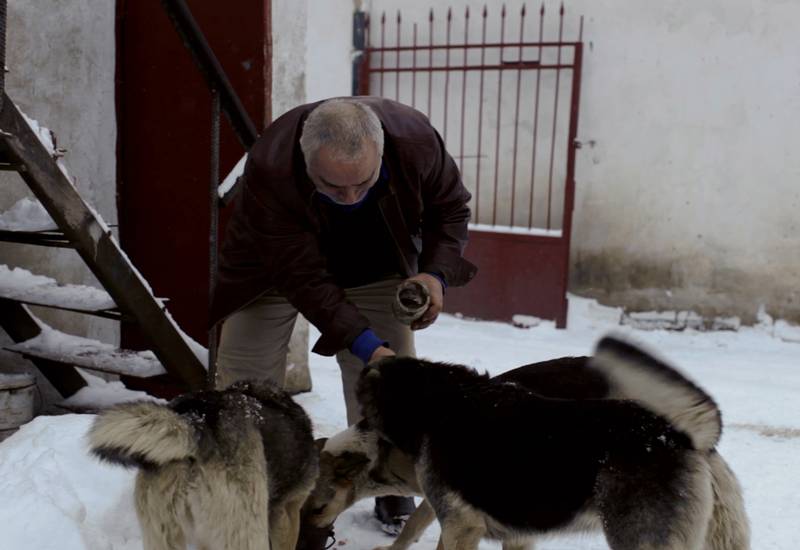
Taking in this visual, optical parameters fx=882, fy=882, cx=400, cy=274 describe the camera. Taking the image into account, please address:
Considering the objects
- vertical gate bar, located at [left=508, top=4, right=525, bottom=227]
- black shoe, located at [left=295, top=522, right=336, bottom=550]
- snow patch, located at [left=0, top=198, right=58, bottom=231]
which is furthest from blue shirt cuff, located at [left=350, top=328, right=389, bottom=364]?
vertical gate bar, located at [left=508, top=4, right=525, bottom=227]

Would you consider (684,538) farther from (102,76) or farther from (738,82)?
(738,82)

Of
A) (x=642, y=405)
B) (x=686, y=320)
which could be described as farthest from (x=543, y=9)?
(x=642, y=405)

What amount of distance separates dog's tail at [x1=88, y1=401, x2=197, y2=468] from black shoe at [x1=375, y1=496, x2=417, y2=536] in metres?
1.65

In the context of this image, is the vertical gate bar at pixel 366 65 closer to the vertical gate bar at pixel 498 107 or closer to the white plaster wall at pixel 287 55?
the vertical gate bar at pixel 498 107

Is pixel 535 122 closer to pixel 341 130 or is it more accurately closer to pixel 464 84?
pixel 464 84

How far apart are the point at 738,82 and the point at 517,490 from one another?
21.1ft

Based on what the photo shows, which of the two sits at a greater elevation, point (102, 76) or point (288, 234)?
point (102, 76)

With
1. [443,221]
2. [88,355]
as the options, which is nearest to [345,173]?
[443,221]

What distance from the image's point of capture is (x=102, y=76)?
5609 millimetres

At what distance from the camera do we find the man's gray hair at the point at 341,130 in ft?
10.3

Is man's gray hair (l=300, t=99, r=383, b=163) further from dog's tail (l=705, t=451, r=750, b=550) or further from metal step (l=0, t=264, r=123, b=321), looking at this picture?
metal step (l=0, t=264, r=123, b=321)

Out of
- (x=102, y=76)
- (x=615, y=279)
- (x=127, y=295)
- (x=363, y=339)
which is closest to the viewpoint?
(x=363, y=339)

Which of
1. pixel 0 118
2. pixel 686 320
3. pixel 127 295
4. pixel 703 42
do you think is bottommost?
pixel 686 320

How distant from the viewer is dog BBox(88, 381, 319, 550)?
2.60 meters
